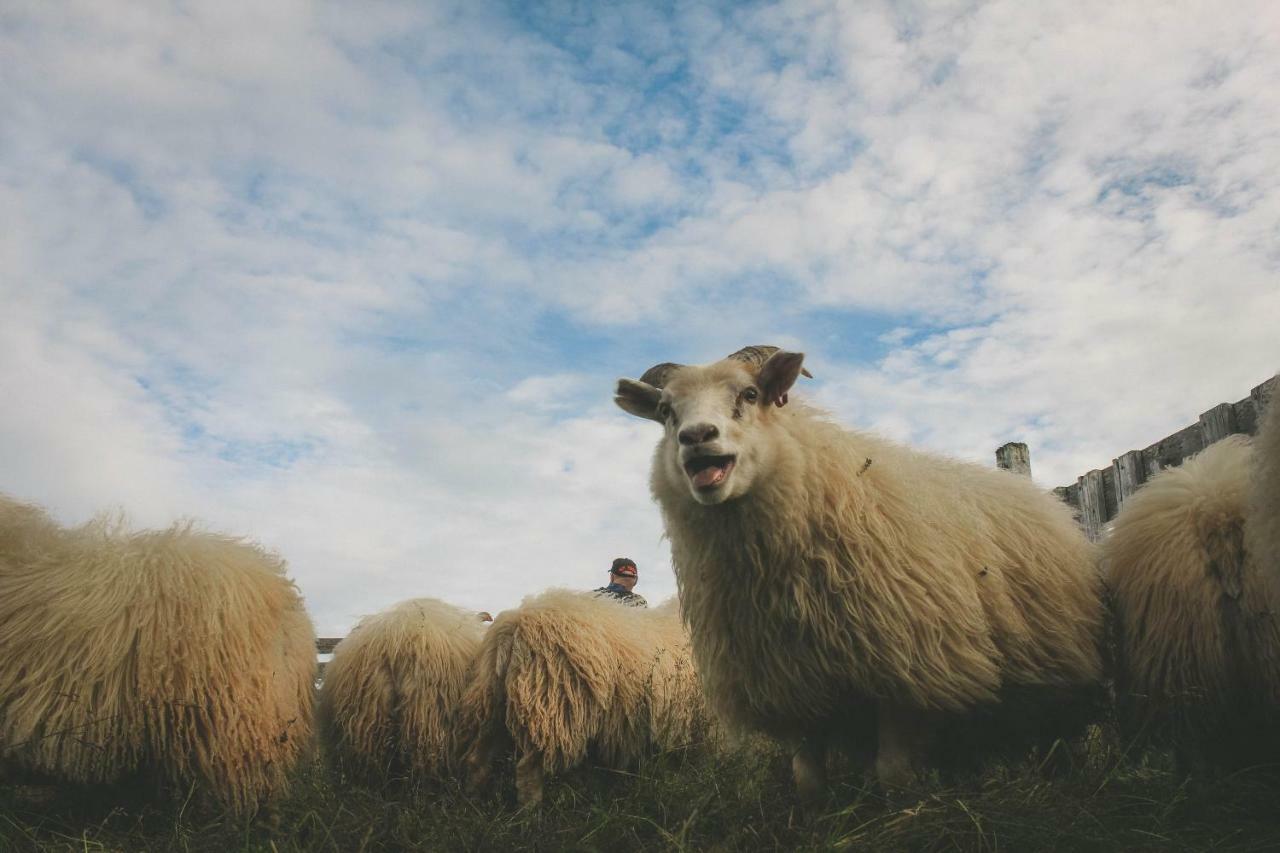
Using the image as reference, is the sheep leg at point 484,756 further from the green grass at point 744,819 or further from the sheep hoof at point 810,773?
the sheep hoof at point 810,773

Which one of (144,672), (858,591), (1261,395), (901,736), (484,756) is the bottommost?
(484,756)

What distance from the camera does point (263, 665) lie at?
6.09m

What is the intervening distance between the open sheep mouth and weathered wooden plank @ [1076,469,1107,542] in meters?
5.37

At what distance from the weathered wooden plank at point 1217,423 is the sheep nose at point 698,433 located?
4389 mm

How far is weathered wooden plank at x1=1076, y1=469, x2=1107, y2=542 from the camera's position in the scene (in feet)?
29.9

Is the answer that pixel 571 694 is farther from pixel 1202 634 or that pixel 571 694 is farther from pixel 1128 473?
pixel 1128 473

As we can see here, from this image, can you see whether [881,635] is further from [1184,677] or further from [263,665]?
[263,665]

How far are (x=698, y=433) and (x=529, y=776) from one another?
3.16 meters

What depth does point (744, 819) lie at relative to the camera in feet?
15.2

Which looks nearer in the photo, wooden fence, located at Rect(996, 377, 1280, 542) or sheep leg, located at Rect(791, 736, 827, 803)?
sheep leg, located at Rect(791, 736, 827, 803)

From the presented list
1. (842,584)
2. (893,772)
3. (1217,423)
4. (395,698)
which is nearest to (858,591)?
(842,584)

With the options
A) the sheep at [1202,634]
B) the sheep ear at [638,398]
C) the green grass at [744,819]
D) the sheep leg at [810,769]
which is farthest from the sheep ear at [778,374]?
the sheep at [1202,634]

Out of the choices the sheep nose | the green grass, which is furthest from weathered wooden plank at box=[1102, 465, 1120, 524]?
the sheep nose

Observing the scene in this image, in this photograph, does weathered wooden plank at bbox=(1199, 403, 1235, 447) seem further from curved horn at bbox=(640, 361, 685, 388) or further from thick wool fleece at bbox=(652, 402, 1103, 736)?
curved horn at bbox=(640, 361, 685, 388)
